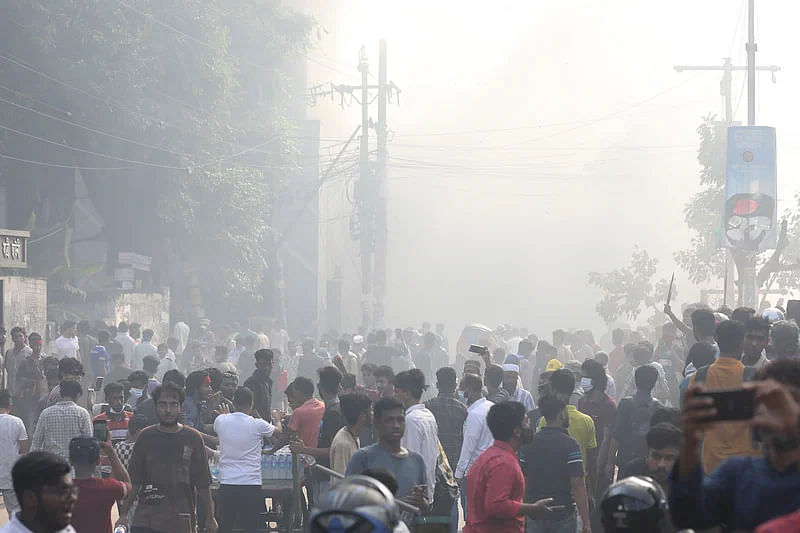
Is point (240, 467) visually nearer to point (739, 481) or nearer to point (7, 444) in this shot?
point (7, 444)

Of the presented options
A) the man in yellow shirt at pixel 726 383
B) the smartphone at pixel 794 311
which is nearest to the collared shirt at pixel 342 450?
the man in yellow shirt at pixel 726 383

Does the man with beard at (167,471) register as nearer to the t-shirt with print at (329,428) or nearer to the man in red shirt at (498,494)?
the t-shirt with print at (329,428)

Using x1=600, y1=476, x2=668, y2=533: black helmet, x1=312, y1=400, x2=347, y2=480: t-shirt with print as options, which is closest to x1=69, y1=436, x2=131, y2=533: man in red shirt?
x1=312, y1=400, x2=347, y2=480: t-shirt with print

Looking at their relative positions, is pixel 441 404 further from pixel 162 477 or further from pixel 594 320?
pixel 594 320

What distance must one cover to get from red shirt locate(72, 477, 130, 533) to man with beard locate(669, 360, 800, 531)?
15.4 ft

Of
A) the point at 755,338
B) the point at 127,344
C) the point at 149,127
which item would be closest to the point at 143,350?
the point at 127,344

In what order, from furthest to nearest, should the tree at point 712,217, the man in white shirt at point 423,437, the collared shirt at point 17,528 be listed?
the tree at point 712,217, the man in white shirt at point 423,437, the collared shirt at point 17,528

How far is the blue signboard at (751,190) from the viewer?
57.7 ft

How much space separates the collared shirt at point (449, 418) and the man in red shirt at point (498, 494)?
3147mm

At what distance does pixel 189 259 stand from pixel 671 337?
86.9 ft

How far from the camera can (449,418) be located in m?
10.5

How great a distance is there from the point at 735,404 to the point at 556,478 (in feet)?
16.0

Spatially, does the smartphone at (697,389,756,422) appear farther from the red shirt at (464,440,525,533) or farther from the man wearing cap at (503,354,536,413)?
the man wearing cap at (503,354,536,413)

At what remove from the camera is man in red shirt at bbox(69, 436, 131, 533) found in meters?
7.58
